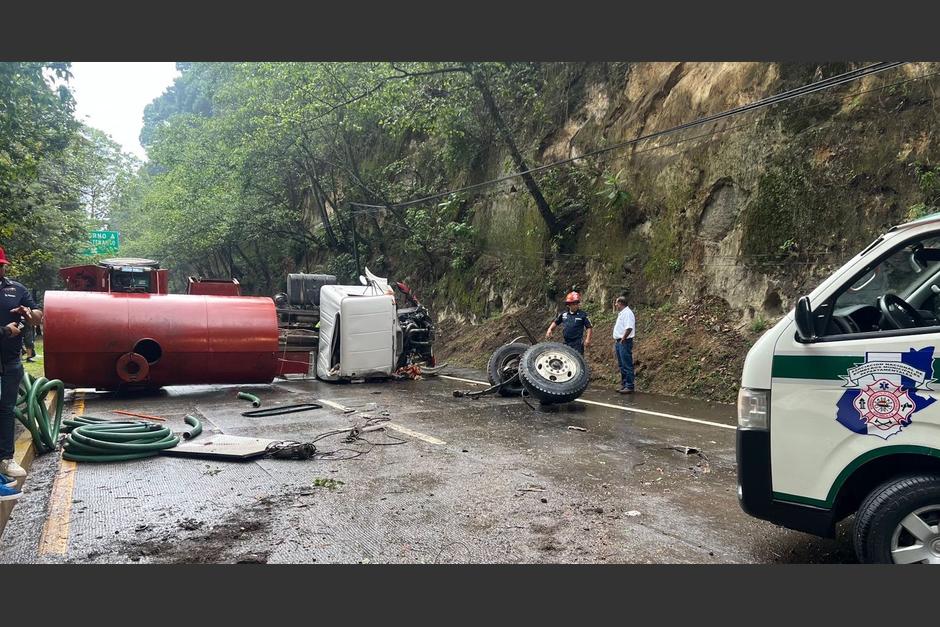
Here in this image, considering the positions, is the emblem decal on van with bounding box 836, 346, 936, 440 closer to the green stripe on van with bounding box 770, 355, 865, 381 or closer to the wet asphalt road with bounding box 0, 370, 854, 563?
the green stripe on van with bounding box 770, 355, 865, 381

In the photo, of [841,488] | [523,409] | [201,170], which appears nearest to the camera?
[841,488]

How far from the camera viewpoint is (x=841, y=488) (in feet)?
11.1

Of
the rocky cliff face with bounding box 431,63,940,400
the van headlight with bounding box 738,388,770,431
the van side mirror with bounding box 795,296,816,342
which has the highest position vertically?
the rocky cliff face with bounding box 431,63,940,400

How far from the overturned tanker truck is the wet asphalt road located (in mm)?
3611

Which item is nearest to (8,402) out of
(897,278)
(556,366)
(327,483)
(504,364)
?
(327,483)

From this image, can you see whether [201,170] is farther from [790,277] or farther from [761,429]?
[761,429]

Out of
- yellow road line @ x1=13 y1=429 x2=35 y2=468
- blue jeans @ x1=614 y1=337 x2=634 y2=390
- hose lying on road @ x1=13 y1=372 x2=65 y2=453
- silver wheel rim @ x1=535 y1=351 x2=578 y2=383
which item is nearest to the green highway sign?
yellow road line @ x1=13 y1=429 x2=35 y2=468

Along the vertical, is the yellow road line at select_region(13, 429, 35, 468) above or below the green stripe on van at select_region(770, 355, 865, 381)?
below

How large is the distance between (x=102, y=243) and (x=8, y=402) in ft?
110

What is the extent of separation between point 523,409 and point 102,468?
559cm

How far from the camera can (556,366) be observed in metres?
9.78

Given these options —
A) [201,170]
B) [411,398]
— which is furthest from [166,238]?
[411,398]

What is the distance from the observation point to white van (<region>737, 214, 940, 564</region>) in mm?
3150

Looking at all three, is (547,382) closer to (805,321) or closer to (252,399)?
(252,399)
